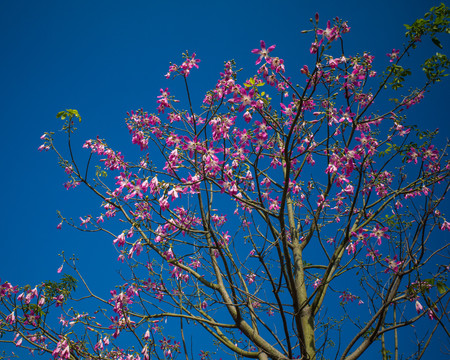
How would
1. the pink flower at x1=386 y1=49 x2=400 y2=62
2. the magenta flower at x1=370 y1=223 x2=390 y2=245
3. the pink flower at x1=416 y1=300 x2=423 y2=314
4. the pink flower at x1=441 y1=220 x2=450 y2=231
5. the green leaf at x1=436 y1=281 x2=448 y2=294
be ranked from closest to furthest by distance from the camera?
the green leaf at x1=436 y1=281 x2=448 y2=294
the pink flower at x1=416 y1=300 x2=423 y2=314
the pink flower at x1=386 y1=49 x2=400 y2=62
the magenta flower at x1=370 y1=223 x2=390 y2=245
the pink flower at x1=441 y1=220 x2=450 y2=231

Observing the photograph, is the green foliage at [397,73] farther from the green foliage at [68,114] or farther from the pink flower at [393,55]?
the green foliage at [68,114]

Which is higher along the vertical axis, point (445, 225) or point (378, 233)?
point (445, 225)

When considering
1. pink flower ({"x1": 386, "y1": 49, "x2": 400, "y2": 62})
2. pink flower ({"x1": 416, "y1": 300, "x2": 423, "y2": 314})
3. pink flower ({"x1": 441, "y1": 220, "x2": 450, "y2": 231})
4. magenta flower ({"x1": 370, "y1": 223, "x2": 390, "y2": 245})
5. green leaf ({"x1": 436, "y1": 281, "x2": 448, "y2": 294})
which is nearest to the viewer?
green leaf ({"x1": 436, "y1": 281, "x2": 448, "y2": 294})

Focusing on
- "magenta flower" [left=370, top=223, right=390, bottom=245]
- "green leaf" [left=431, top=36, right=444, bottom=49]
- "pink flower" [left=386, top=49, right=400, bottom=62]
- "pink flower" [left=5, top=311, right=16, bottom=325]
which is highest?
"pink flower" [left=386, top=49, right=400, bottom=62]

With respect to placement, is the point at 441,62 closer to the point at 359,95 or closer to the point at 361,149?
the point at 359,95

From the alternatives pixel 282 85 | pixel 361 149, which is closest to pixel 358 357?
pixel 361 149

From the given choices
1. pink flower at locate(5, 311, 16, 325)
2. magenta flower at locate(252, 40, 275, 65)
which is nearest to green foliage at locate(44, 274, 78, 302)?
pink flower at locate(5, 311, 16, 325)

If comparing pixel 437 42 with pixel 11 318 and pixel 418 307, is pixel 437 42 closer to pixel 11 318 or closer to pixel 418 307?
pixel 418 307

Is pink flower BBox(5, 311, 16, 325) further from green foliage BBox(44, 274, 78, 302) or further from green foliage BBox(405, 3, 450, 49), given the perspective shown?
green foliage BBox(405, 3, 450, 49)

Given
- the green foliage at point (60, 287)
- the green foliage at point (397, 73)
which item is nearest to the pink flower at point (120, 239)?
the green foliage at point (60, 287)

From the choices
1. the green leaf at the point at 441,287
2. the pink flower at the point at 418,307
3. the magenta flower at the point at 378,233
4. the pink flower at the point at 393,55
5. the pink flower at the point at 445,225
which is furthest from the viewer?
the pink flower at the point at 445,225

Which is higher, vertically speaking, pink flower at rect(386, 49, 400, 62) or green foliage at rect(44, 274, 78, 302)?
pink flower at rect(386, 49, 400, 62)

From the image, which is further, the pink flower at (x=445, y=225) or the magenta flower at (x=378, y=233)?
the pink flower at (x=445, y=225)

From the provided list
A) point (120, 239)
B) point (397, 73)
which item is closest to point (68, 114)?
point (120, 239)
